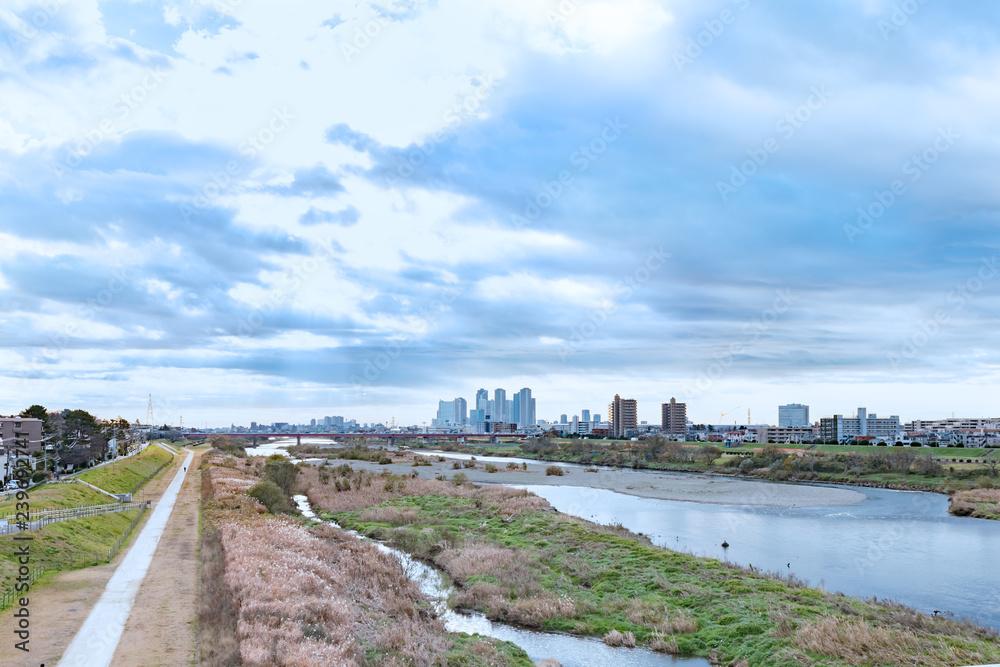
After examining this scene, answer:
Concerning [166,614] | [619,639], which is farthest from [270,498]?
[619,639]

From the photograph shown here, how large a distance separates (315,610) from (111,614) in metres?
6.53

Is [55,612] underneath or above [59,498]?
above

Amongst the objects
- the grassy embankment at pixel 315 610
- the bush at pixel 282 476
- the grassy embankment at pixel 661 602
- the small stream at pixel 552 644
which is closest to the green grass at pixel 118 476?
the bush at pixel 282 476

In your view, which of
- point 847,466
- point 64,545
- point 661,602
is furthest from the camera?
point 847,466

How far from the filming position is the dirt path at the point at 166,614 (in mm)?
17250

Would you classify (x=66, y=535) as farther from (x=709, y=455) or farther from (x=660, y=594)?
(x=709, y=455)

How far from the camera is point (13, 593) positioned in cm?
2295

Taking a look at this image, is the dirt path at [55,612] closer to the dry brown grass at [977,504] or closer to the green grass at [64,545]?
the green grass at [64,545]

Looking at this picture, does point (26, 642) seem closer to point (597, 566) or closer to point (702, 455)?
point (597, 566)

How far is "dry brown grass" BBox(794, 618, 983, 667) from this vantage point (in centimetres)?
1683

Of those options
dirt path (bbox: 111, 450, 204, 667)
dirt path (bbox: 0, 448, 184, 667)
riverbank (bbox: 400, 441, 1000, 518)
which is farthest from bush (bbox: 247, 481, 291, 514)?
riverbank (bbox: 400, 441, 1000, 518)

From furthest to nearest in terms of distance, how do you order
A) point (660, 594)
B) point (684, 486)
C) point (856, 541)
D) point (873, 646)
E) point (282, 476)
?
point (684, 486) → point (282, 476) → point (856, 541) → point (660, 594) → point (873, 646)

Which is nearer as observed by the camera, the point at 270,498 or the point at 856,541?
the point at 856,541

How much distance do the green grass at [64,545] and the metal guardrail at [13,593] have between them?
39 cm
